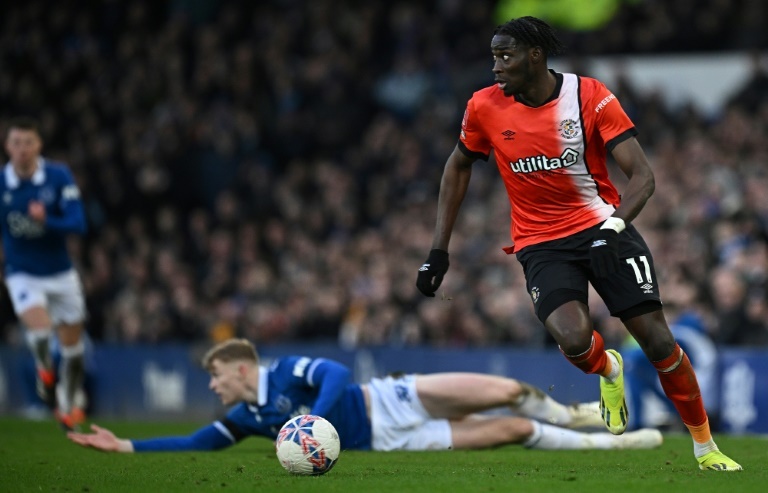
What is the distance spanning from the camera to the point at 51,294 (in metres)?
12.4

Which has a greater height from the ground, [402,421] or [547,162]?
[547,162]

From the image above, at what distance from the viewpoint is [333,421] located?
9250 millimetres

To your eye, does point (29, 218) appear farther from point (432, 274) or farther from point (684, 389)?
point (684, 389)

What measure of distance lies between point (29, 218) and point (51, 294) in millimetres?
819

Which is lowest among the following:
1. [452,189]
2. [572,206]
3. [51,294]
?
[51,294]

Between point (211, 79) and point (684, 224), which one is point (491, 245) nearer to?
point (684, 224)

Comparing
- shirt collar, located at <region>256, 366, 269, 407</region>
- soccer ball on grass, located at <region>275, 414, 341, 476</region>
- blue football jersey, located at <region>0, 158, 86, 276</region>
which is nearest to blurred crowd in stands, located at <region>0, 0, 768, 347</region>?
blue football jersey, located at <region>0, 158, 86, 276</region>

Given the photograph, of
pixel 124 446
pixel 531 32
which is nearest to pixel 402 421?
pixel 124 446

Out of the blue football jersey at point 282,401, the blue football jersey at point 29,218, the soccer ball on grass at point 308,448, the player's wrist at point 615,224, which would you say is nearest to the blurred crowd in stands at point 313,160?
the blue football jersey at point 29,218

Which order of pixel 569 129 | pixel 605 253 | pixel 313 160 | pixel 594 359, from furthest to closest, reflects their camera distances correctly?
pixel 313 160
pixel 569 129
pixel 594 359
pixel 605 253

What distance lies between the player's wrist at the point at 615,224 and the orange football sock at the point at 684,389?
34.3 inches

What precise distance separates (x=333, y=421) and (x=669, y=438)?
355 cm

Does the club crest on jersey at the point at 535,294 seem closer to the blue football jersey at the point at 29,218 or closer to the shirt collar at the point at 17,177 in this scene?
the blue football jersey at the point at 29,218

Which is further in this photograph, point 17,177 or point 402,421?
point 17,177
